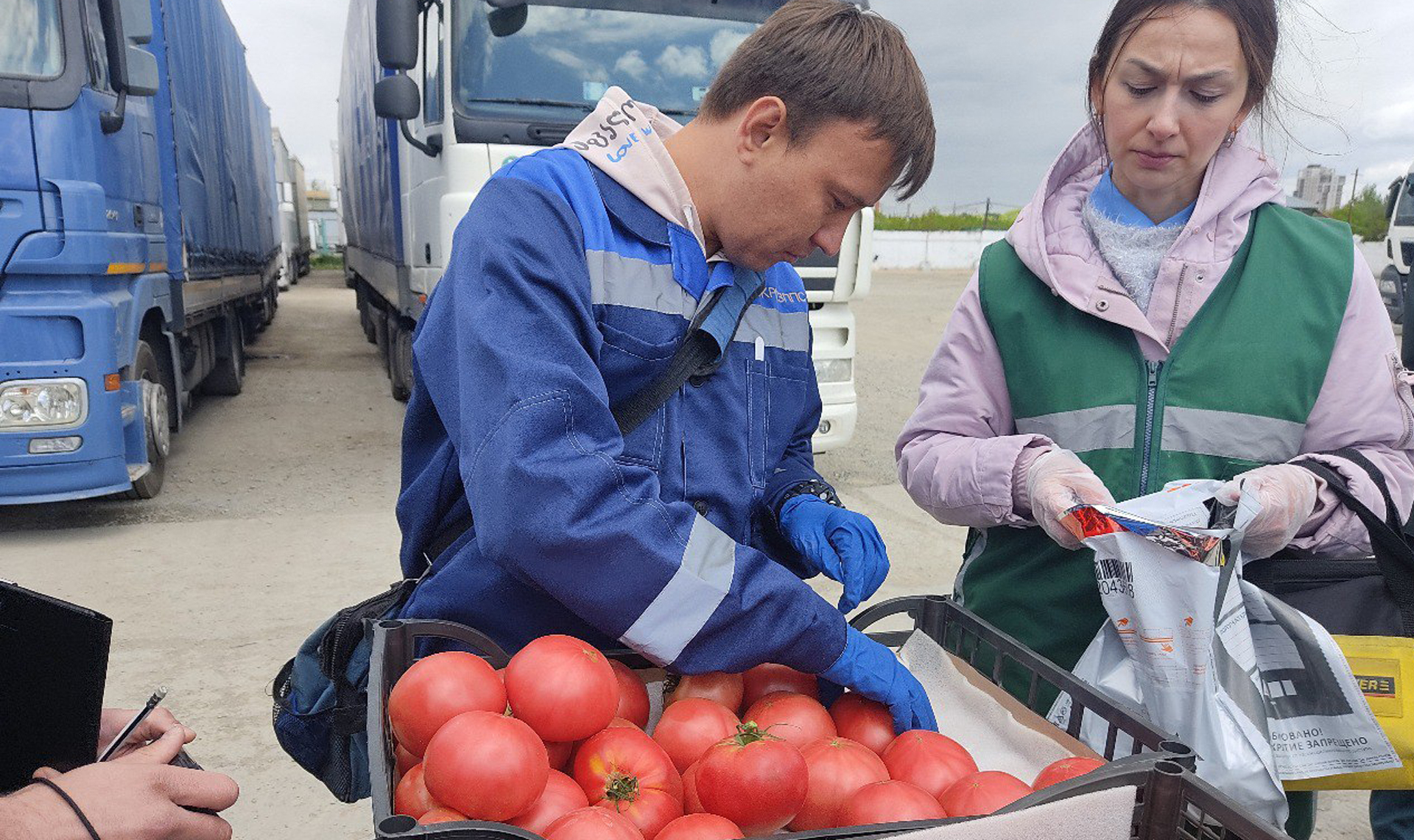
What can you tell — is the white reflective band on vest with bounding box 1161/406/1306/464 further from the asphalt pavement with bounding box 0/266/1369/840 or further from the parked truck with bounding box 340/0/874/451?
the parked truck with bounding box 340/0/874/451

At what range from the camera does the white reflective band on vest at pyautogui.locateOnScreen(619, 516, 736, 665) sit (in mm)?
1273

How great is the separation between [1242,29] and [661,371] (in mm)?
1188

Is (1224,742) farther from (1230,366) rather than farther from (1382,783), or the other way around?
(1230,366)

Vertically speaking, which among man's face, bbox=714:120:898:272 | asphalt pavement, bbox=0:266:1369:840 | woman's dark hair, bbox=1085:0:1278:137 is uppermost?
woman's dark hair, bbox=1085:0:1278:137

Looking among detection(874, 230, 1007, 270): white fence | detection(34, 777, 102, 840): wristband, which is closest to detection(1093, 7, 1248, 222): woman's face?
detection(34, 777, 102, 840): wristband

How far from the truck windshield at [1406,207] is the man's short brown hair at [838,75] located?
15.7 meters

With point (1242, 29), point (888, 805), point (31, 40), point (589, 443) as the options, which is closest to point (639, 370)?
point (589, 443)

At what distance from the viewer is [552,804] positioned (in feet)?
4.05

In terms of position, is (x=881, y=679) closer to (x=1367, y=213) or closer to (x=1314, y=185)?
(x=1314, y=185)

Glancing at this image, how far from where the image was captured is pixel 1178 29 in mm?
1714

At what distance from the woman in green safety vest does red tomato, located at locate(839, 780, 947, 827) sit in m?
0.57

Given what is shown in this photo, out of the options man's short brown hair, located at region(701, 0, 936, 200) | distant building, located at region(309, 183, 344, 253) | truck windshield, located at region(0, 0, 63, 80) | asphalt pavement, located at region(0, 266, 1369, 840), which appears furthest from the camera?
distant building, located at region(309, 183, 344, 253)

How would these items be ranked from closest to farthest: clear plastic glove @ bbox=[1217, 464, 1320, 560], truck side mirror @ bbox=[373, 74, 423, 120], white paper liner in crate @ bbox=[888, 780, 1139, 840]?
white paper liner in crate @ bbox=[888, 780, 1139, 840], clear plastic glove @ bbox=[1217, 464, 1320, 560], truck side mirror @ bbox=[373, 74, 423, 120]

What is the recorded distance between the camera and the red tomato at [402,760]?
138 centimetres
